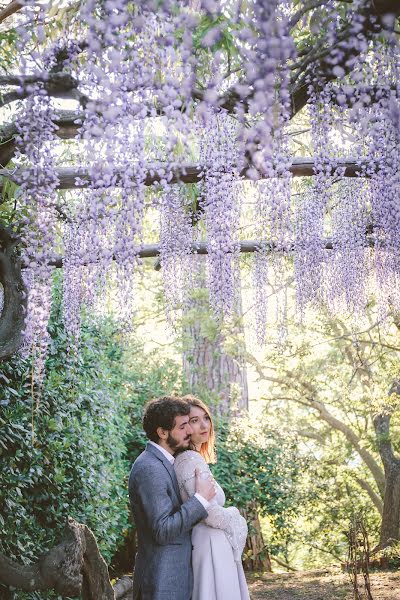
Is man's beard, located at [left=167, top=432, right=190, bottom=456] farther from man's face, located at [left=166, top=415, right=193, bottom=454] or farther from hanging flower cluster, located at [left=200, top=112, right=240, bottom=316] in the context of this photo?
hanging flower cluster, located at [left=200, top=112, right=240, bottom=316]

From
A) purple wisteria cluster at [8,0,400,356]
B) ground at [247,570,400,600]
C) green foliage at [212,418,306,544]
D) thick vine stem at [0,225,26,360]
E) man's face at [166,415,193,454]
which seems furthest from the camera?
green foliage at [212,418,306,544]

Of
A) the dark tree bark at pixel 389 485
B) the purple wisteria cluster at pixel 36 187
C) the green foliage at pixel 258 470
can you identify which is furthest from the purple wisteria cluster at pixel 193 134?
the dark tree bark at pixel 389 485

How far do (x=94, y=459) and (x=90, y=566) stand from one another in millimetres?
1214

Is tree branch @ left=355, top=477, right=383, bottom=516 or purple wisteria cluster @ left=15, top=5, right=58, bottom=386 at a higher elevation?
purple wisteria cluster @ left=15, top=5, right=58, bottom=386

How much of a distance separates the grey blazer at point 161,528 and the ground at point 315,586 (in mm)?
3258

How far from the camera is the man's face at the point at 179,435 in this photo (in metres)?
2.78

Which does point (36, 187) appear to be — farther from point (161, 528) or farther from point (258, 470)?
point (258, 470)

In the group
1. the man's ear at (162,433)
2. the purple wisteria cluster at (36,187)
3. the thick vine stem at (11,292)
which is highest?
the purple wisteria cluster at (36,187)

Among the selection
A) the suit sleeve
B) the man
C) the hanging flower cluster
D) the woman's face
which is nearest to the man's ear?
the man

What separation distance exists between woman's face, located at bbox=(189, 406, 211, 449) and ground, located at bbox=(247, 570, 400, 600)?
3088 mm

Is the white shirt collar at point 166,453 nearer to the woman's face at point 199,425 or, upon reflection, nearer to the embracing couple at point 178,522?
the embracing couple at point 178,522

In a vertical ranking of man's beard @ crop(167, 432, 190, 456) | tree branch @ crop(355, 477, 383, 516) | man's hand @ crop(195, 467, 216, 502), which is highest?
man's beard @ crop(167, 432, 190, 456)

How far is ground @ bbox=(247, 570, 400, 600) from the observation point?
5.72 m

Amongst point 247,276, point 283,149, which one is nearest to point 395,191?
point 283,149
